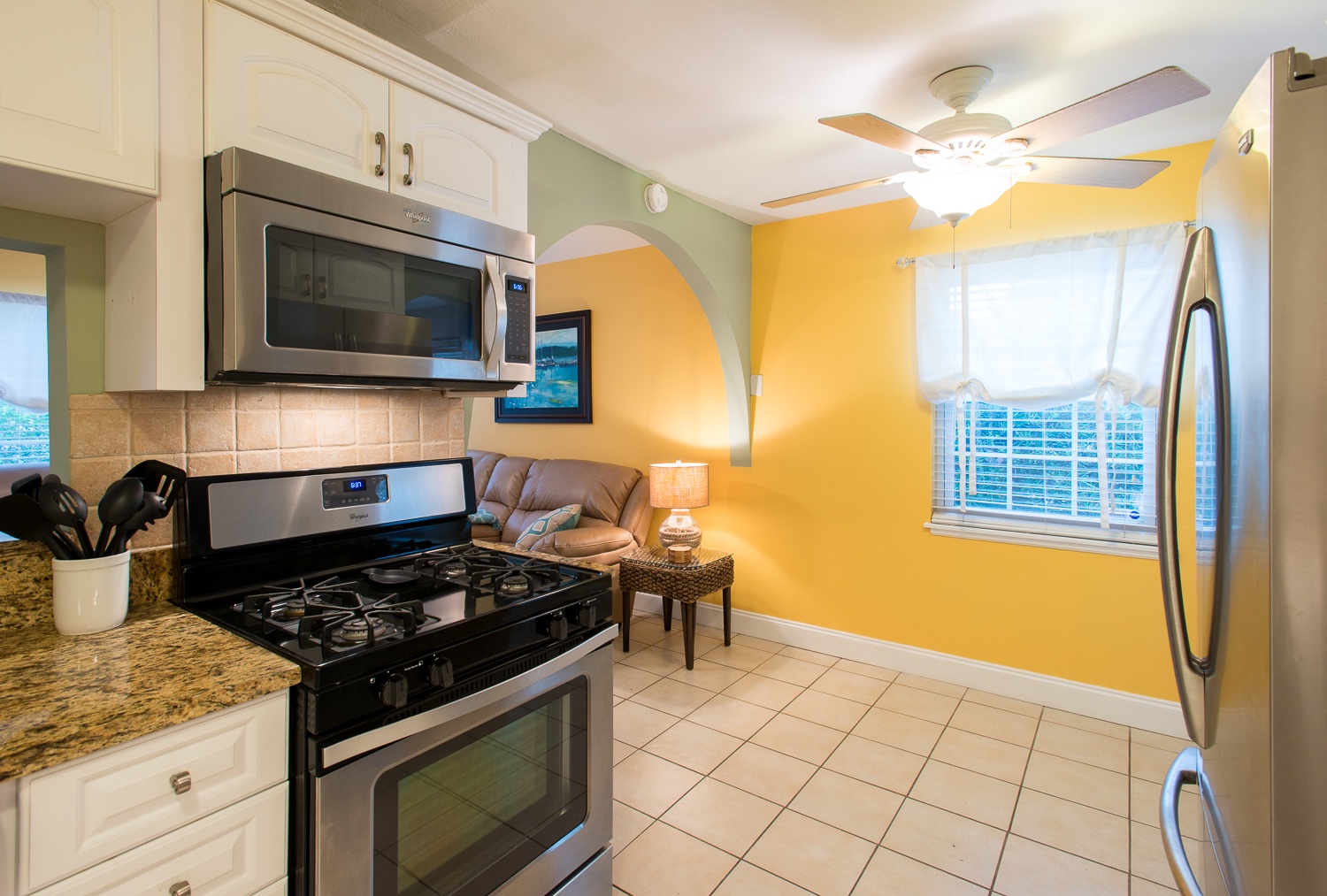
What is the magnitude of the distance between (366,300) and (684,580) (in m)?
2.31

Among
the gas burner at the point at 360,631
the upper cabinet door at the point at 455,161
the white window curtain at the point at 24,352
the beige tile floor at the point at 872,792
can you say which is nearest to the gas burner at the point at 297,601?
the gas burner at the point at 360,631

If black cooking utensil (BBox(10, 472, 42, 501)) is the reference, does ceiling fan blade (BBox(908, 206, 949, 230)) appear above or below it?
above

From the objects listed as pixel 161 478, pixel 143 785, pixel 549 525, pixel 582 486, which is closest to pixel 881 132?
pixel 161 478

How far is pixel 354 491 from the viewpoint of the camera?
1834 millimetres

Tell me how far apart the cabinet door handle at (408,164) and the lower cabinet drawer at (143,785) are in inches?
47.9

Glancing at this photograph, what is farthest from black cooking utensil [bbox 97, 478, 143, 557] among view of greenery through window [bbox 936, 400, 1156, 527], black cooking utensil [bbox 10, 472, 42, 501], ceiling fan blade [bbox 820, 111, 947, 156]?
view of greenery through window [bbox 936, 400, 1156, 527]

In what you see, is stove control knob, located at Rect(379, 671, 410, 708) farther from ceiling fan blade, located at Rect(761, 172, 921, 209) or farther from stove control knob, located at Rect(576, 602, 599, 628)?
ceiling fan blade, located at Rect(761, 172, 921, 209)

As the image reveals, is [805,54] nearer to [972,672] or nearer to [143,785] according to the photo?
[143,785]

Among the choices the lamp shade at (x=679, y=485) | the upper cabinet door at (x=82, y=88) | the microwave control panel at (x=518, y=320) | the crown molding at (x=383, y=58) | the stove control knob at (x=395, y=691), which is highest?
the crown molding at (x=383, y=58)

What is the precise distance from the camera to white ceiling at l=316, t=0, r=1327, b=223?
5.84 ft

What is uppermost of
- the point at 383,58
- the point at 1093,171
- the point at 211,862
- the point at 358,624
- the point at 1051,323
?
the point at 383,58

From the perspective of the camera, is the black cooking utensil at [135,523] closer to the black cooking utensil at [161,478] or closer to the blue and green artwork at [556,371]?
the black cooking utensil at [161,478]

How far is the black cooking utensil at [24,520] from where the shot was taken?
1263 mm

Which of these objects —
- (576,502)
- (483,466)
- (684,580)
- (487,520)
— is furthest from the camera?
(483,466)
